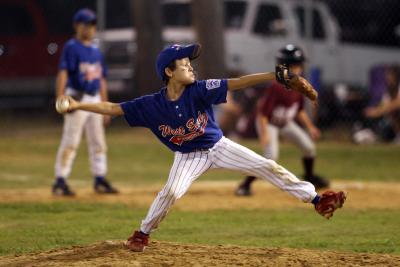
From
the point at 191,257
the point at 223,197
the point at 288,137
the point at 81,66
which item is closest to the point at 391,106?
the point at 288,137

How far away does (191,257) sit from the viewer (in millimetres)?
6961

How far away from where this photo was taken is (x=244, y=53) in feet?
63.0

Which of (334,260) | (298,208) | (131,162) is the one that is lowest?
(131,162)

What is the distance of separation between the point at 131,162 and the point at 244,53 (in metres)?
4.22

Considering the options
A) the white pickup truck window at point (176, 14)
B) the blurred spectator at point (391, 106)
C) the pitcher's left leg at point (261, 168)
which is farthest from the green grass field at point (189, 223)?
the white pickup truck window at point (176, 14)

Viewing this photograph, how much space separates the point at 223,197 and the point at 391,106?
6709 mm

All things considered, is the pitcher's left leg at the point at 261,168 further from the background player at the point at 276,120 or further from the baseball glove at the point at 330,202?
the background player at the point at 276,120

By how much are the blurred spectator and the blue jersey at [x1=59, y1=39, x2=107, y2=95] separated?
760 centimetres

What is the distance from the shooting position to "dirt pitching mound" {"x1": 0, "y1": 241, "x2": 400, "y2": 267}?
6.78 metres

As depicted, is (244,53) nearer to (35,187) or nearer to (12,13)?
(12,13)

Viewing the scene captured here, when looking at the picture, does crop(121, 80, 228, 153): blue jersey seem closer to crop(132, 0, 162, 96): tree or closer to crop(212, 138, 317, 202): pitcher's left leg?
crop(212, 138, 317, 202): pitcher's left leg

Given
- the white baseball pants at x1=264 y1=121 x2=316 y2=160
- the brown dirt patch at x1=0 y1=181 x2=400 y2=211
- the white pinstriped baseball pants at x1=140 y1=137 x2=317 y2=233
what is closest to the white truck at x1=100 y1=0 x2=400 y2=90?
the brown dirt patch at x1=0 y1=181 x2=400 y2=211

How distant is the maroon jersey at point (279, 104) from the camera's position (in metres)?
11.4

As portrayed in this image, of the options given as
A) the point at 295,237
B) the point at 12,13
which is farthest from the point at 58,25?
the point at 295,237
